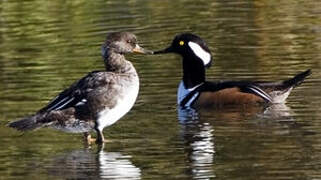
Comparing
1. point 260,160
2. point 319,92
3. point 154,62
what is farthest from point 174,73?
point 260,160

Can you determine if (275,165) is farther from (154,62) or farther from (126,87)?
(154,62)

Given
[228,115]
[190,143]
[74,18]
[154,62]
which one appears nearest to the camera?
[190,143]

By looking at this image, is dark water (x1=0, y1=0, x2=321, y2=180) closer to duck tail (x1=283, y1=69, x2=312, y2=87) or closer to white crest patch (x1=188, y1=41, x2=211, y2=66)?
duck tail (x1=283, y1=69, x2=312, y2=87)

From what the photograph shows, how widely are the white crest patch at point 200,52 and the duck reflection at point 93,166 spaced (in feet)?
12.0

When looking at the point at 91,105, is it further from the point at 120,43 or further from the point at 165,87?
the point at 165,87

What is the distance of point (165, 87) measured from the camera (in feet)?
55.6

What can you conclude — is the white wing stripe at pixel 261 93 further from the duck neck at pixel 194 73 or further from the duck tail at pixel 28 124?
the duck tail at pixel 28 124

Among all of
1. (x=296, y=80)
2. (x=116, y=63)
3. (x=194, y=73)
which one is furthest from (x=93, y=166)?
(x=194, y=73)

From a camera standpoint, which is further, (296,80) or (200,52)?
(200,52)

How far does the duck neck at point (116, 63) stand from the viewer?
13.8m

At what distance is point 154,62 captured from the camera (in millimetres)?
18562

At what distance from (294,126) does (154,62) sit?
4.81 metres

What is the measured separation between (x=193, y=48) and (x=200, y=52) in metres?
0.11

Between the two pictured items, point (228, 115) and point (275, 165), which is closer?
point (275, 165)
